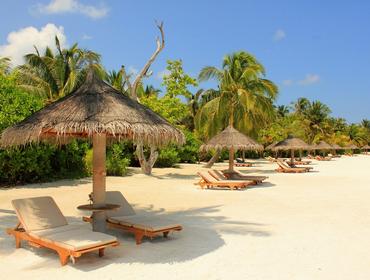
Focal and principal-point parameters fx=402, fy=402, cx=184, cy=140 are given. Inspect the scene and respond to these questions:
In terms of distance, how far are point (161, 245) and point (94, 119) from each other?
2.27 meters

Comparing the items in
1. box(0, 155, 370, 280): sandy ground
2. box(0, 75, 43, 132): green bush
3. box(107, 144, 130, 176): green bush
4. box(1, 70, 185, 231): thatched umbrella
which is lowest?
box(0, 155, 370, 280): sandy ground

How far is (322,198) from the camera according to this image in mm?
12523

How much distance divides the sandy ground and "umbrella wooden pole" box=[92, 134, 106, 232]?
0.49 meters

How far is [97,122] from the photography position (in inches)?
232

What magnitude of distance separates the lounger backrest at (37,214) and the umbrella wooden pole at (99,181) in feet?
1.85

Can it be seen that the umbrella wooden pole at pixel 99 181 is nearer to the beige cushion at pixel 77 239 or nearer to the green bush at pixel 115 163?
the beige cushion at pixel 77 239

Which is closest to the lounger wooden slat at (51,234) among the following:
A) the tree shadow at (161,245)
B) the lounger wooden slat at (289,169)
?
the tree shadow at (161,245)

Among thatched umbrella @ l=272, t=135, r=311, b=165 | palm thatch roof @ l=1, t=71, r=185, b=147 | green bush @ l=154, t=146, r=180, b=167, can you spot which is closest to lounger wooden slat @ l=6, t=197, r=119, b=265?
palm thatch roof @ l=1, t=71, r=185, b=147

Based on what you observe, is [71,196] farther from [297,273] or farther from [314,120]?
[314,120]

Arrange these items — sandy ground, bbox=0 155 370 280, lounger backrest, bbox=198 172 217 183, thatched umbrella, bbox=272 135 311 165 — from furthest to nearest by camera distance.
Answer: thatched umbrella, bbox=272 135 311 165, lounger backrest, bbox=198 172 217 183, sandy ground, bbox=0 155 370 280

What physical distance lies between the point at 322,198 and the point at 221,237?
658 centimetres

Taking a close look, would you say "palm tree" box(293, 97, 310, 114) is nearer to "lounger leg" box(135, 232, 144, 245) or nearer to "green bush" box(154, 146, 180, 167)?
"green bush" box(154, 146, 180, 167)

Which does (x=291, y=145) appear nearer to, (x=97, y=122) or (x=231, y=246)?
(x=231, y=246)

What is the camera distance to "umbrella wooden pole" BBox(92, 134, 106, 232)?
6.62 metres
